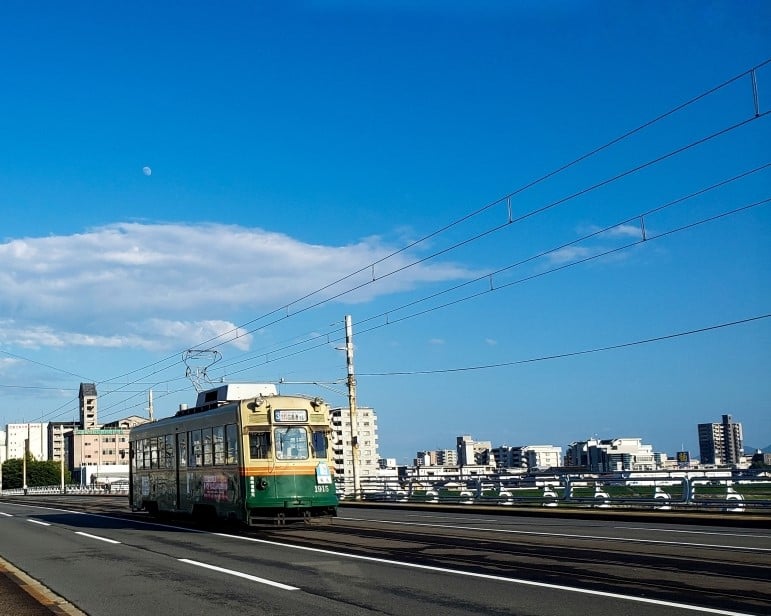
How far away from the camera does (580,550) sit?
1623cm

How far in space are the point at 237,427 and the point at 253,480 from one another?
1480mm

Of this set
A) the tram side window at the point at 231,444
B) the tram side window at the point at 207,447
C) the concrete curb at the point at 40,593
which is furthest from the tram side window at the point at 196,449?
the concrete curb at the point at 40,593

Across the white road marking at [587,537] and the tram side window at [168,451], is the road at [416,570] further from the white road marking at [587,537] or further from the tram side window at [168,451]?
the tram side window at [168,451]

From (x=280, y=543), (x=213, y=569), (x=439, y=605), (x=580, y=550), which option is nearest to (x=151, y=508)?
(x=280, y=543)

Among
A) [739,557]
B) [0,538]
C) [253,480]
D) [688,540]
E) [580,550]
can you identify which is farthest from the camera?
[0,538]

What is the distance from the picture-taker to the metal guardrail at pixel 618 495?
25.6 metres

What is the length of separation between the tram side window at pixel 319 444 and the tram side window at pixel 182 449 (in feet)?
15.7

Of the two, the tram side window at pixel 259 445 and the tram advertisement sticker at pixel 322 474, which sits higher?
the tram side window at pixel 259 445

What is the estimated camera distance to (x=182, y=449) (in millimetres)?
27016

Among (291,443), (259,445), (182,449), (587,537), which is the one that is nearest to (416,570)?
(587,537)

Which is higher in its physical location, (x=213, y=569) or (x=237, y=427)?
(x=237, y=427)

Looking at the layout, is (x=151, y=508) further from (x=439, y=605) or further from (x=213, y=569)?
(x=439, y=605)

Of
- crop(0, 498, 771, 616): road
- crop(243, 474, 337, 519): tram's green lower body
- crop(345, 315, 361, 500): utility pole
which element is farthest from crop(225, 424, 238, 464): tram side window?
crop(345, 315, 361, 500): utility pole

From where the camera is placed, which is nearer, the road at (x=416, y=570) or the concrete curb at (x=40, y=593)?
the road at (x=416, y=570)
